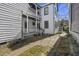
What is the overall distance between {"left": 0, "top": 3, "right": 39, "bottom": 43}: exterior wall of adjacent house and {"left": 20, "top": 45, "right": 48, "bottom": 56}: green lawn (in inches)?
12.9

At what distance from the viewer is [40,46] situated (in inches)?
98.3

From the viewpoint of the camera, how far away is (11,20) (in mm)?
2621

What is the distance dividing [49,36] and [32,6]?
61cm

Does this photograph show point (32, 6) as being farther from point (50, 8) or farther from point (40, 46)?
point (40, 46)

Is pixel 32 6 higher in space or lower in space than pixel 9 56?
higher

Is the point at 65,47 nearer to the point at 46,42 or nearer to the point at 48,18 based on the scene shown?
the point at 46,42

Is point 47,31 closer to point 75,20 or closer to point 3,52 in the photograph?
point 75,20

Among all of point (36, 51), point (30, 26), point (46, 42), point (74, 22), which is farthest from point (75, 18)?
point (36, 51)

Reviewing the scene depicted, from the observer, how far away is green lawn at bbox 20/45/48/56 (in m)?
2.41

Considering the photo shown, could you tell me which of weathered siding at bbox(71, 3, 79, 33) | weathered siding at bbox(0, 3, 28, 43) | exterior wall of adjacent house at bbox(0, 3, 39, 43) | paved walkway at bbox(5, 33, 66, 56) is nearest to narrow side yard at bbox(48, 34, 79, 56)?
paved walkway at bbox(5, 33, 66, 56)

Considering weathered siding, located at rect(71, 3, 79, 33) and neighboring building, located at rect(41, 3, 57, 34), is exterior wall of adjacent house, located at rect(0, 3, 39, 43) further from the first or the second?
weathered siding, located at rect(71, 3, 79, 33)

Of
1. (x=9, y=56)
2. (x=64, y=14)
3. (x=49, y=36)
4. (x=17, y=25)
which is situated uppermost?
(x=64, y=14)

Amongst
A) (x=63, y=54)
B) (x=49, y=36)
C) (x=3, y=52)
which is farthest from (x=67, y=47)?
(x=3, y=52)

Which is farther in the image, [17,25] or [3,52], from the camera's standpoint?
[17,25]
